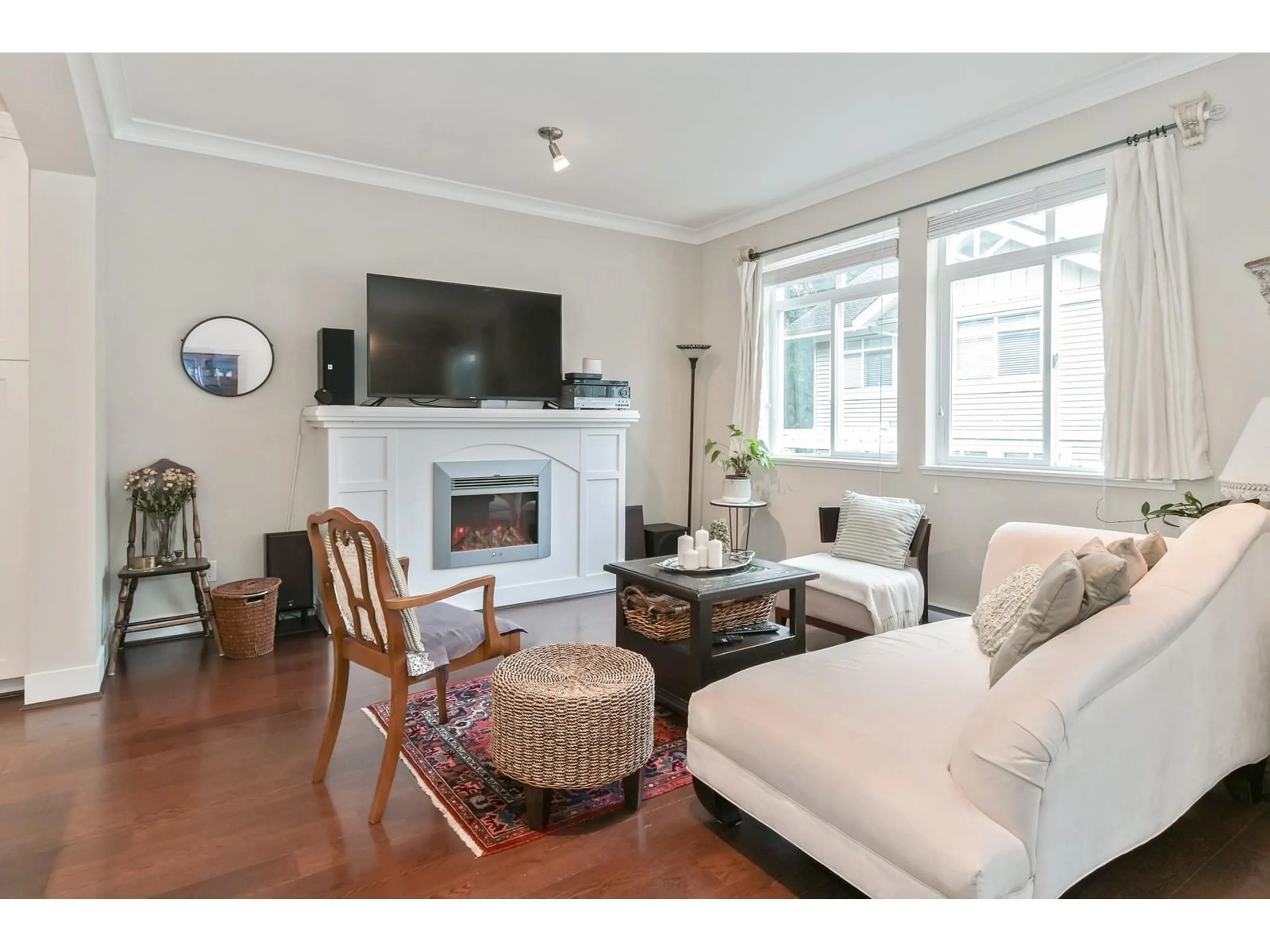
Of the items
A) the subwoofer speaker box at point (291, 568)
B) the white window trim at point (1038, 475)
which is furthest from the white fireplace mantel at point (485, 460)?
the white window trim at point (1038, 475)

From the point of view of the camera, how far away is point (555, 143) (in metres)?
3.95

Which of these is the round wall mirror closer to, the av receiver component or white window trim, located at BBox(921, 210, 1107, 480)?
the av receiver component

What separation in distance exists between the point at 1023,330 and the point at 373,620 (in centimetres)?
352

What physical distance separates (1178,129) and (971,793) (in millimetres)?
3221

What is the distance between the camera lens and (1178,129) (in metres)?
3.10

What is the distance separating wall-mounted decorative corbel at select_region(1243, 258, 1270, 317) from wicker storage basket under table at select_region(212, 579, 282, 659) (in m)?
4.65

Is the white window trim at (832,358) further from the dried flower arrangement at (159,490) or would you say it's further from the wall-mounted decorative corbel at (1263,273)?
the dried flower arrangement at (159,490)

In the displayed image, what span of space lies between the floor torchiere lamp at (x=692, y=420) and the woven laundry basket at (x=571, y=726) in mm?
3679

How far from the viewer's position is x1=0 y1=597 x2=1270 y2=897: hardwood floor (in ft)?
5.79

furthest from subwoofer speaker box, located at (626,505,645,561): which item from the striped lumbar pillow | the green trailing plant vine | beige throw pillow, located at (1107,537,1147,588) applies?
beige throw pillow, located at (1107,537,1147,588)

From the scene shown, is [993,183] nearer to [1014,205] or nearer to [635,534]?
[1014,205]

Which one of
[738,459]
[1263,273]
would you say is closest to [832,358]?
[738,459]

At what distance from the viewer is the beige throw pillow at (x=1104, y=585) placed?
1689 millimetres
